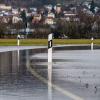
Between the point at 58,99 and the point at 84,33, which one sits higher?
the point at 58,99

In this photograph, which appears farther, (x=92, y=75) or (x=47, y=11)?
(x=47, y=11)

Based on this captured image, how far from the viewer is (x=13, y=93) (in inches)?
533

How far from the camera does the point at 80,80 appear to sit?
672 inches

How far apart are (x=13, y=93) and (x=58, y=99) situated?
57.6 inches

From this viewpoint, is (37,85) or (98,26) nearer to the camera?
(37,85)

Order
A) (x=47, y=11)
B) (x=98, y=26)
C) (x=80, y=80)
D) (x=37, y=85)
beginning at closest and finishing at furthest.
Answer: (x=37, y=85)
(x=80, y=80)
(x=98, y=26)
(x=47, y=11)

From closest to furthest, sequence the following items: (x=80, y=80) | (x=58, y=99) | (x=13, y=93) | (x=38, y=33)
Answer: (x=58, y=99)
(x=13, y=93)
(x=80, y=80)
(x=38, y=33)

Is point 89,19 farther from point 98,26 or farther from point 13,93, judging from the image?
point 13,93

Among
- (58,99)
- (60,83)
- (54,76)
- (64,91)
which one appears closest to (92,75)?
(54,76)

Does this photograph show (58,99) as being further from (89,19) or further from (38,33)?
(89,19)

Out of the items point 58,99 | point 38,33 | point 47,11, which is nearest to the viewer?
point 58,99

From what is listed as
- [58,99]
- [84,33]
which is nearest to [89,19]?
[84,33]

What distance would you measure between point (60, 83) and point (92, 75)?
2.91m

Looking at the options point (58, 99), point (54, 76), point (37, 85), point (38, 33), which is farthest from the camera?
point (38, 33)
